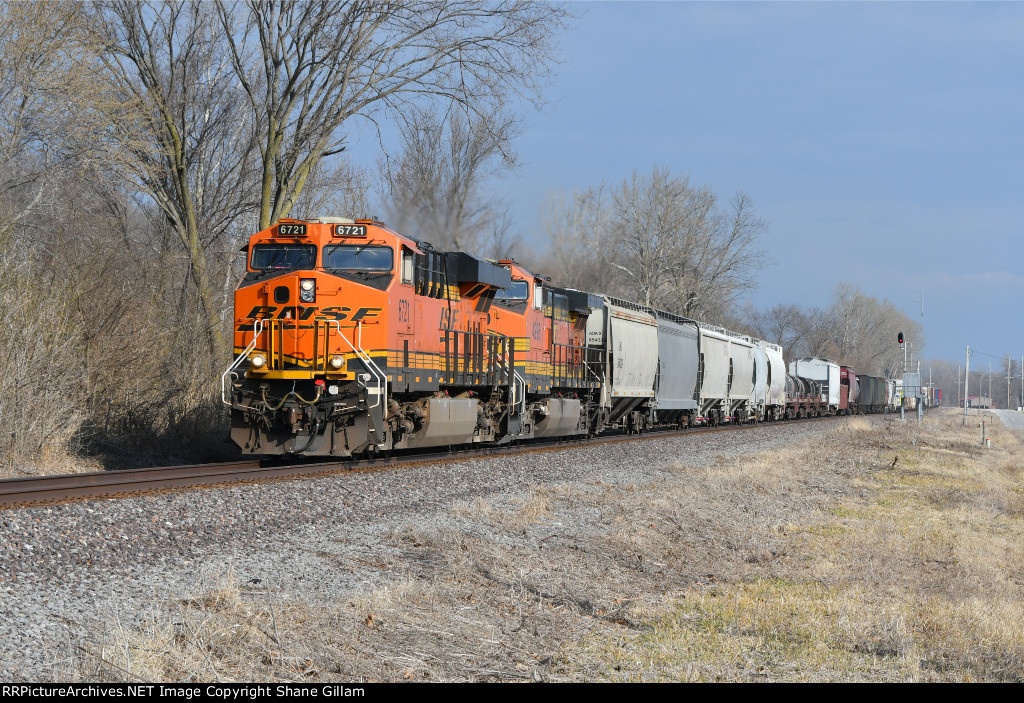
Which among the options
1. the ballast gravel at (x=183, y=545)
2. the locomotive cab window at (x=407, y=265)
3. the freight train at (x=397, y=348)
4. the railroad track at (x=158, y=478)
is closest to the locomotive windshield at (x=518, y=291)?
the freight train at (x=397, y=348)

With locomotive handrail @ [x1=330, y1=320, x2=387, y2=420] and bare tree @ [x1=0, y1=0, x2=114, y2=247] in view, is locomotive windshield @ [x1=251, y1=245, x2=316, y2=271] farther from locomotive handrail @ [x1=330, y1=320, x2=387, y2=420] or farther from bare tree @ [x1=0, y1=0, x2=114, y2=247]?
bare tree @ [x1=0, y1=0, x2=114, y2=247]

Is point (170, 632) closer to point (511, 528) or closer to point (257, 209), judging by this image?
point (511, 528)

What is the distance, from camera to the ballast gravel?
19.5ft

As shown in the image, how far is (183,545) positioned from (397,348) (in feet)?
22.6

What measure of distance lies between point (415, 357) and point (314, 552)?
7316mm

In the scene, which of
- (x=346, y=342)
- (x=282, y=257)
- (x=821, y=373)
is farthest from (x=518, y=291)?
(x=821, y=373)

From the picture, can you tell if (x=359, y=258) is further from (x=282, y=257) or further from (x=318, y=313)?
(x=282, y=257)

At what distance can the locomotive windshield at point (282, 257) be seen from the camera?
1503 cm

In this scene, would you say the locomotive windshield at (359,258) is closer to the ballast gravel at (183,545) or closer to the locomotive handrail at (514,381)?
the ballast gravel at (183,545)

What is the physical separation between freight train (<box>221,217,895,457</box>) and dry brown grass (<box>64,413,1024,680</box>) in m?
3.39

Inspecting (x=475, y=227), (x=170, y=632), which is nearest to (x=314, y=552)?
(x=170, y=632)

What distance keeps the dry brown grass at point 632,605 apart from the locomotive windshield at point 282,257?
526 centimetres

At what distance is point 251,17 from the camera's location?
2197 centimetres
